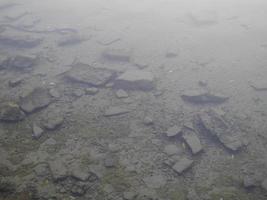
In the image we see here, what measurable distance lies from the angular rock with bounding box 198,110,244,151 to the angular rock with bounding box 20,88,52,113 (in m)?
3.02

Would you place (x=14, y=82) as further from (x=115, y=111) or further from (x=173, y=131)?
(x=173, y=131)

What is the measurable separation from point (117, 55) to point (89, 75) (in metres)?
1.08

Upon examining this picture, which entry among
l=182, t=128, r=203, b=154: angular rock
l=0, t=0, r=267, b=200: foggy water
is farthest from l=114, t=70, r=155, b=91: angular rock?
l=182, t=128, r=203, b=154: angular rock

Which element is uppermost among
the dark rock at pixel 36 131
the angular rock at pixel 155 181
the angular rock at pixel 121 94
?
the angular rock at pixel 121 94

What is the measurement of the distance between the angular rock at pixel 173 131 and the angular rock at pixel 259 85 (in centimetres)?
213

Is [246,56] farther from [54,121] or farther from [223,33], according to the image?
[54,121]

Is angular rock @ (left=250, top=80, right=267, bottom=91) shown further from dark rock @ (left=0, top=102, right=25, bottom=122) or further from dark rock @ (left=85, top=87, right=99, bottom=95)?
dark rock @ (left=0, top=102, right=25, bottom=122)

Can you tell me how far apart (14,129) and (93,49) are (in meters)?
3.42

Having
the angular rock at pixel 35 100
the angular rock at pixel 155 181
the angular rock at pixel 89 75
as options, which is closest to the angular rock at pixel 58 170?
A: the angular rock at pixel 155 181

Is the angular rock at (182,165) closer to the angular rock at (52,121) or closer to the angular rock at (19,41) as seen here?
the angular rock at (52,121)

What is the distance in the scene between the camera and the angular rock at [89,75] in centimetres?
627

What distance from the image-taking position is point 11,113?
5406mm

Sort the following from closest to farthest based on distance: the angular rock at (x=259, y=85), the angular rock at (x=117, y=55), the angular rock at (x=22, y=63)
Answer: the angular rock at (x=259, y=85) < the angular rock at (x=22, y=63) < the angular rock at (x=117, y=55)

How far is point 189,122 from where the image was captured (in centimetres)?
523
